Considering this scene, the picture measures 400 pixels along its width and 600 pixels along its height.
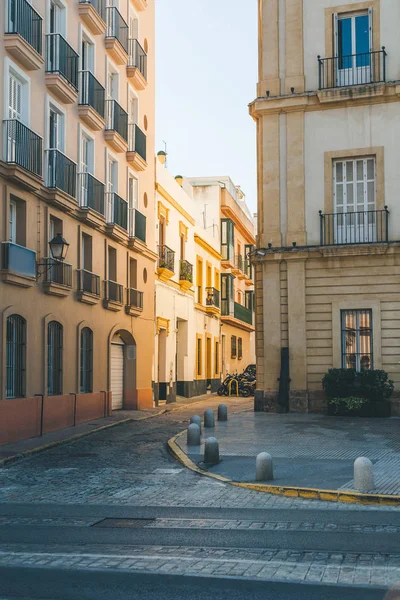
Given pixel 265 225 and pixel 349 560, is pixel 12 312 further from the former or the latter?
pixel 349 560

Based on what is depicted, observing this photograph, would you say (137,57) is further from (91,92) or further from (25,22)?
(25,22)

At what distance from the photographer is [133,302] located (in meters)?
27.8

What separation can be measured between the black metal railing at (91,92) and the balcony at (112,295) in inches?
204

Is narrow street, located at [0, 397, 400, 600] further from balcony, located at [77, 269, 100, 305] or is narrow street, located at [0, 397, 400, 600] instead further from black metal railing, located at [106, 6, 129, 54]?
black metal railing, located at [106, 6, 129, 54]

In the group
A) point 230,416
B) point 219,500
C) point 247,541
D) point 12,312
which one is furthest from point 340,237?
point 247,541

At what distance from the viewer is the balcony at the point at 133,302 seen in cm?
2727

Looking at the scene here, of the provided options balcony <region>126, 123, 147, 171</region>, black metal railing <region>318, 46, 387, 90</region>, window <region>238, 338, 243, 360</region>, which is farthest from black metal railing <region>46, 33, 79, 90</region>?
window <region>238, 338, 243, 360</region>

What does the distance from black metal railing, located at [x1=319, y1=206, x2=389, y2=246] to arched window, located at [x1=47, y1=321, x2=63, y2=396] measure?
7.93 metres

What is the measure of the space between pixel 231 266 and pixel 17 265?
1198 inches

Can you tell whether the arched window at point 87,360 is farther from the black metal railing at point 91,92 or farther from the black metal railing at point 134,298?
the black metal railing at point 91,92

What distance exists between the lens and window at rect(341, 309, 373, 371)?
75.3 feet

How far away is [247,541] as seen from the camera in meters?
8.20

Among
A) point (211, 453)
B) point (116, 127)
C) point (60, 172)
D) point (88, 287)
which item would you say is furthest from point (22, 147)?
point (211, 453)

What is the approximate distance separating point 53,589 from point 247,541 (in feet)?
7.95
